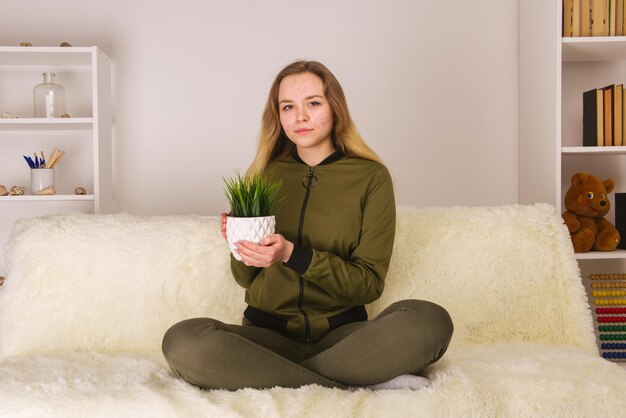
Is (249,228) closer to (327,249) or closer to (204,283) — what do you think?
(327,249)

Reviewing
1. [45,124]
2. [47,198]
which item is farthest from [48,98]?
[47,198]

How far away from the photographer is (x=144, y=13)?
292 centimetres

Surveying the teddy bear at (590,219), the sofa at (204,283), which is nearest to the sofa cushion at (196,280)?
the sofa at (204,283)

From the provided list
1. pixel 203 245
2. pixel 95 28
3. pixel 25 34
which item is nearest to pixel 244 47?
pixel 95 28

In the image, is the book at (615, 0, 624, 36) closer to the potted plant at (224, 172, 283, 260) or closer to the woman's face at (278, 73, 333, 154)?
the woman's face at (278, 73, 333, 154)

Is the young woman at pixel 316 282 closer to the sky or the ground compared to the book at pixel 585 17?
closer to the ground

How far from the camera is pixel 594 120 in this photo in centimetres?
258

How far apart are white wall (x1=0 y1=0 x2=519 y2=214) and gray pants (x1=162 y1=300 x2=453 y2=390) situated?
1.54 m

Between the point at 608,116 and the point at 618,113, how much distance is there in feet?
0.11

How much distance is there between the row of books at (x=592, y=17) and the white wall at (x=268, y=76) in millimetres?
453

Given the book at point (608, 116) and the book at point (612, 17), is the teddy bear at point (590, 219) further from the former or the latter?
the book at point (612, 17)

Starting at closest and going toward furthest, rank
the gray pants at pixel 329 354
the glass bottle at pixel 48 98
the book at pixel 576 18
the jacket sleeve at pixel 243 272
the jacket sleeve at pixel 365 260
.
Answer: the gray pants at pixel 329 354
the jacket sleeve at pixel 365 260
the jacket sleeve at pixel 243 272
the book at pixel 576 18
the glass bottle at pixel 48 98

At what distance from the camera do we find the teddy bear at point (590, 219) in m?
2.56

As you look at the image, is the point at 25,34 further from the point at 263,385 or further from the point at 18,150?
the point at 263,385
